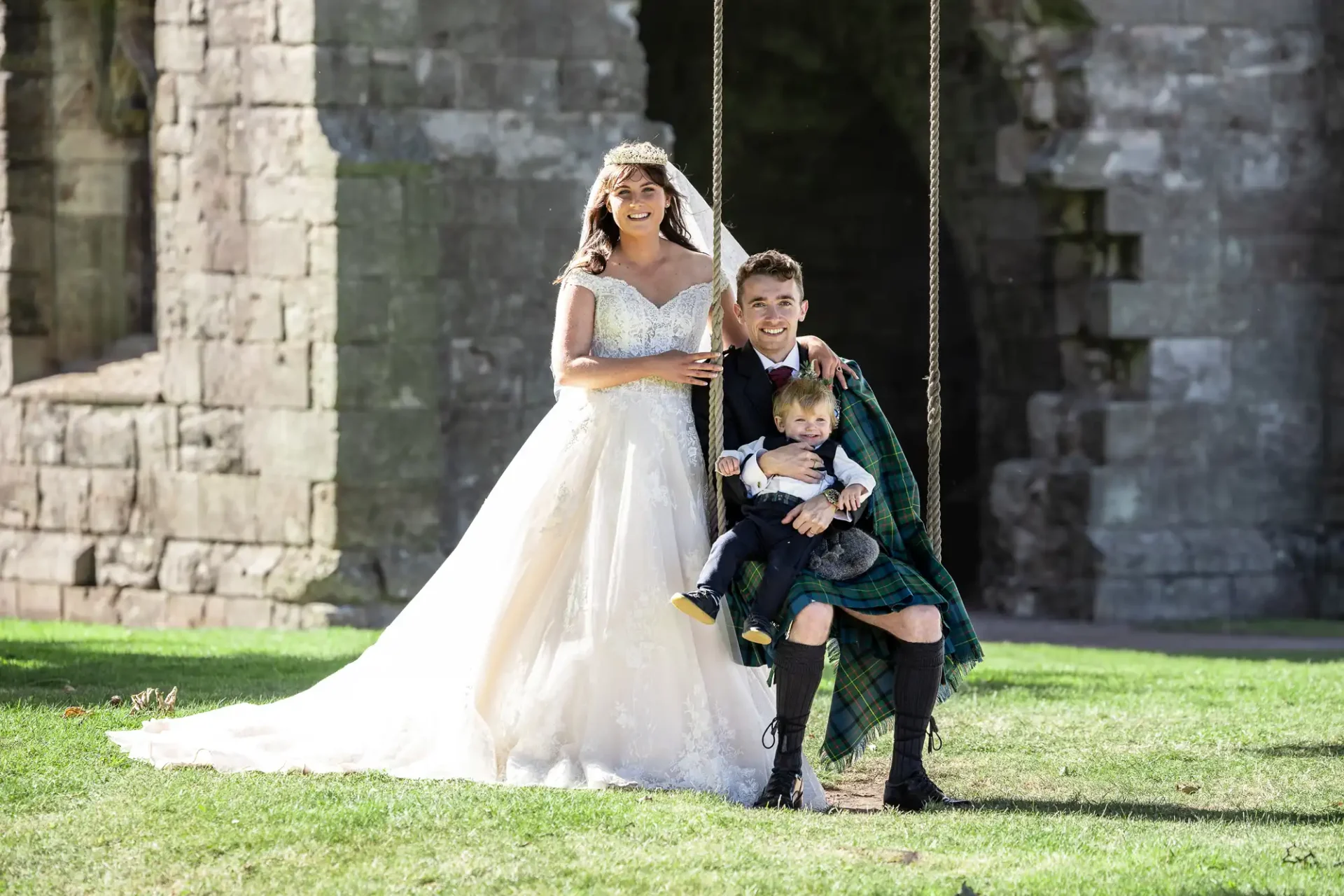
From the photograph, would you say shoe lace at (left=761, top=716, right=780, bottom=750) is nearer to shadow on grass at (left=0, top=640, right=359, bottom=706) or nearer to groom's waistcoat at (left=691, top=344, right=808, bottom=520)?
groom's waistcoat at (left=691, top=344, right=808, bottom=520)

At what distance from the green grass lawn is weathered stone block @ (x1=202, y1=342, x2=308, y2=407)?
364 cm

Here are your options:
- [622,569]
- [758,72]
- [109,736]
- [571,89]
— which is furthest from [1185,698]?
[758,72]

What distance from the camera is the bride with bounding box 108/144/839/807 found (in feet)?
19.8

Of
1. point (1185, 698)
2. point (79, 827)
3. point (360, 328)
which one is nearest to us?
point (79, 827)

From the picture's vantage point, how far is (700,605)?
19.0 ft

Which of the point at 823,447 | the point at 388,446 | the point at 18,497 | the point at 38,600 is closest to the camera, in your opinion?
the point at 823,447

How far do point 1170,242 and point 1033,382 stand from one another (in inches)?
46.1

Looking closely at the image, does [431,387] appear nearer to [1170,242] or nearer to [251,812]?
[1170,242]

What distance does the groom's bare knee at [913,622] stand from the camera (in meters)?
5.87

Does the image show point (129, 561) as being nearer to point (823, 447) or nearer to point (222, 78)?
point (222, 78)

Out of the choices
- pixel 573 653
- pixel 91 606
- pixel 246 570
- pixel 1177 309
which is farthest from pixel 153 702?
pixel 1177 309

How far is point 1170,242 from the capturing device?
40.8 feet

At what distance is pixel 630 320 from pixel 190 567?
19.4 ft

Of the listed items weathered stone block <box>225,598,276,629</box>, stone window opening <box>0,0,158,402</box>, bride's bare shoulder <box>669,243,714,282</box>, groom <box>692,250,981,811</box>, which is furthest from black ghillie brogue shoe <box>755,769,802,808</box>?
stone window opening <box>0,0,158,402</box>
